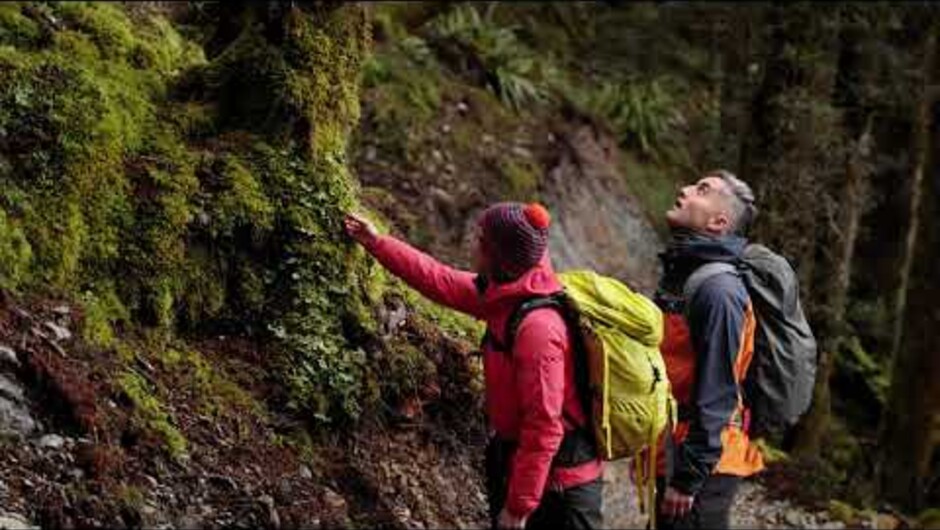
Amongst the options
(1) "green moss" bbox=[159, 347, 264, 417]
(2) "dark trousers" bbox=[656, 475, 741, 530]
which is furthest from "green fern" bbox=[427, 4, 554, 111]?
(2) "dark trousers" bbox=[656, 475, 741, 530]

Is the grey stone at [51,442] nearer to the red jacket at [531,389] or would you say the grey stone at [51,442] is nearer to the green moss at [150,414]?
the green moss at [150,414]

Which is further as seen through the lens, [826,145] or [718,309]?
[826,145]

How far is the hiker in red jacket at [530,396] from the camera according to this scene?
4.58m

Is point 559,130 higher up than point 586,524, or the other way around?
point 559,130

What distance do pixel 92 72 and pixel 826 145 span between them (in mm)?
9121

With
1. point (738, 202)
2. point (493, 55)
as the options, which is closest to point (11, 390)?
point (738, 202)

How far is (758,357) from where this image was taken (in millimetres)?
5555

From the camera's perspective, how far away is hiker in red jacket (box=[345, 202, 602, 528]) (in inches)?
180

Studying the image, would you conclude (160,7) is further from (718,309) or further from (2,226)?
(718,309)

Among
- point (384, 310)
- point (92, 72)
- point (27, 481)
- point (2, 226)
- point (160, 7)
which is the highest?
point (160, 7)

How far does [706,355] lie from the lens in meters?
5.15

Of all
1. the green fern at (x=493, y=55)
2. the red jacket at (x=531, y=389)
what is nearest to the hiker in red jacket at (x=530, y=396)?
the red jacket at (x=531, y=389)

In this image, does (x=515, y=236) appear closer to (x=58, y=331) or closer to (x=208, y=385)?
(x=208, y=385)

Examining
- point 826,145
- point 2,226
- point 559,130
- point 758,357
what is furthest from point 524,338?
point 559,130
